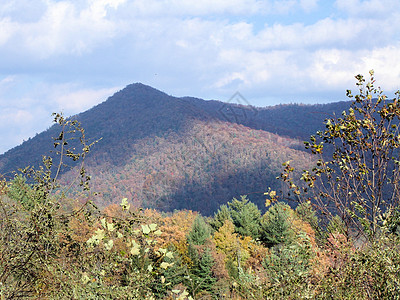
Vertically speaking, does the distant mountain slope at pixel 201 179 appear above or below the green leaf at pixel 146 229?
below

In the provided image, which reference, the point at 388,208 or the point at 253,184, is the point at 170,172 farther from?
the point at 388,208

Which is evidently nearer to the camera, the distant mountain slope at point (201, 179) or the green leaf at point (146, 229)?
the green leaf at point (146, 229)

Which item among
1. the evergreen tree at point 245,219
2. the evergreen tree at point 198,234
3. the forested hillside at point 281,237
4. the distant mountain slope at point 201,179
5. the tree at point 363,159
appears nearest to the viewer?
the forested hillside at point 281,237

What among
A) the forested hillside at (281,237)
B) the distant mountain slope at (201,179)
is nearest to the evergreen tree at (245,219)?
the forested hillside at (281,237)

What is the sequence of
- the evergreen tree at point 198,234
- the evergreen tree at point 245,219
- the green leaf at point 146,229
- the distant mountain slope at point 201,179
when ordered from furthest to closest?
the distant mountain slope at point 201,179, the evergreen tree at point 245,219, the evergreen tree at point 198,234, the green leaf at point 146,229

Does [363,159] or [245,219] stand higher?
[363,159]

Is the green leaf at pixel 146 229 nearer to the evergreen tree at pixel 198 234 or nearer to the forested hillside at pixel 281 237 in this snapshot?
the forested hillside at pixel 281 237

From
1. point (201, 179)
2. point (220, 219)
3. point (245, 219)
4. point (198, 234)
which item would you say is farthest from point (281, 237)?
point (201, 179)

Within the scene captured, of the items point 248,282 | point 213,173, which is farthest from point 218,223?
point 213,173

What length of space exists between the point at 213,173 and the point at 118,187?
48035 mm

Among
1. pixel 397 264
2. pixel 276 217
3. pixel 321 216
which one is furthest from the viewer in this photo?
pixel 276 217

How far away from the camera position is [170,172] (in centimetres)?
19238

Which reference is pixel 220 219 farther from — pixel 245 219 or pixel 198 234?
pixel 198 234

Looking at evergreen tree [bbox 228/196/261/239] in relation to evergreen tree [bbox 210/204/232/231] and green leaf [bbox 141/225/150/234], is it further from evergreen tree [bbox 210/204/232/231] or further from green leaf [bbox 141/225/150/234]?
green leaf [bbox 141/225/150/234]
